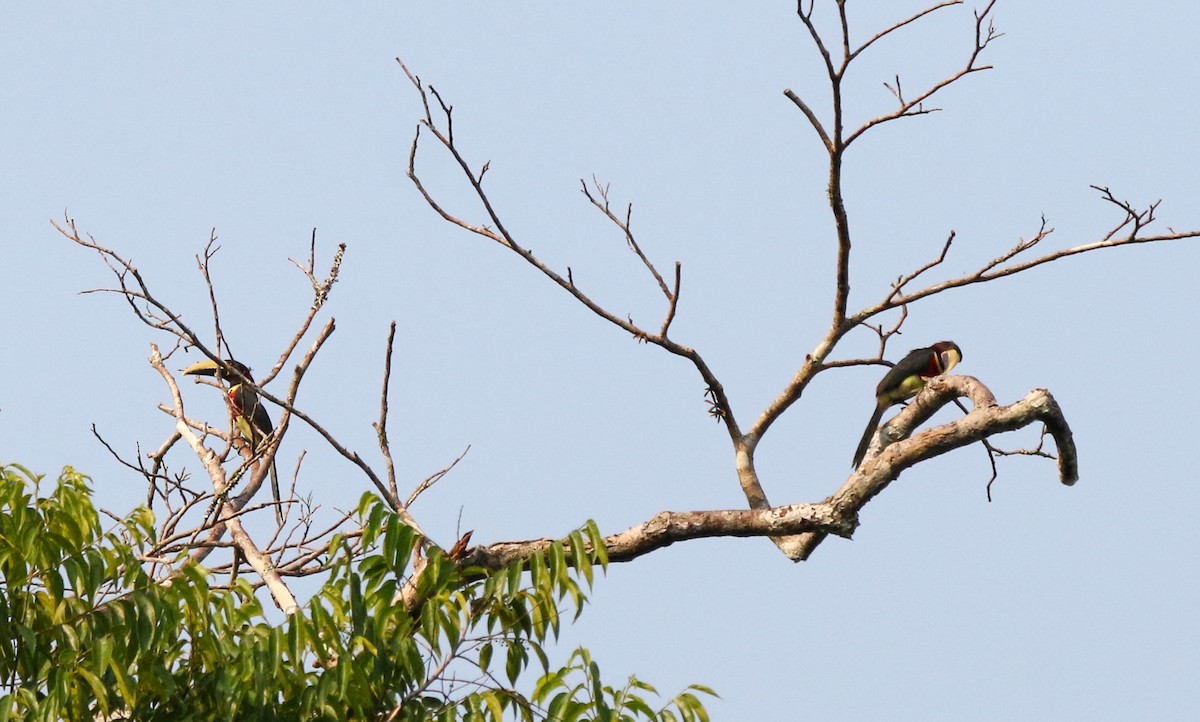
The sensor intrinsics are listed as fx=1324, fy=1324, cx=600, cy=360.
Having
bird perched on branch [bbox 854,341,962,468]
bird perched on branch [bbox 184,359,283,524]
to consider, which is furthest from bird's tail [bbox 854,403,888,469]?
bird perched on branch [bbox 184,359,283,524]

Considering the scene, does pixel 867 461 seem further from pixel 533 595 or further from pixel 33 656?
pixel 33 656

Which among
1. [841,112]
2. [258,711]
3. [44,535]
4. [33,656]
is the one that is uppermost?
[841,112]

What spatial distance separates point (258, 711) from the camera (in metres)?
3.58

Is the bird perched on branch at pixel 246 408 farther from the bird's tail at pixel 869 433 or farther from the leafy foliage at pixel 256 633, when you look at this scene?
the bird's tail at pixel 869 433

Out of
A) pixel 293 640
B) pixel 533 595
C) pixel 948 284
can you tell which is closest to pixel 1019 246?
pixel 948 284

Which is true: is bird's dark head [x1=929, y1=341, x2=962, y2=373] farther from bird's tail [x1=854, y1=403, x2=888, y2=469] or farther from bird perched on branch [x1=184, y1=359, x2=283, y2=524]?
bird perched on branch [x1=184, y1=359, x2=283, y2=524]

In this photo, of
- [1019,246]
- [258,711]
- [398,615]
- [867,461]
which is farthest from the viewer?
[1019,246]

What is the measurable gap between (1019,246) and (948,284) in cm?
29

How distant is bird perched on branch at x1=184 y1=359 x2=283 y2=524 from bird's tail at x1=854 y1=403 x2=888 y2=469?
299 centimetres

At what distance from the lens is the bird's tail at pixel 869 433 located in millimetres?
7039

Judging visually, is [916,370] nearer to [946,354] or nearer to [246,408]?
[946,354]

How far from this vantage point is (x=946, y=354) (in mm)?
7824

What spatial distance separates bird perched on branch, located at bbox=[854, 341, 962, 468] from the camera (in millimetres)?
7762

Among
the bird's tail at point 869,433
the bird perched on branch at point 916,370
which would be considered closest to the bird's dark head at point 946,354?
the bird perched on branch at point 916,370
